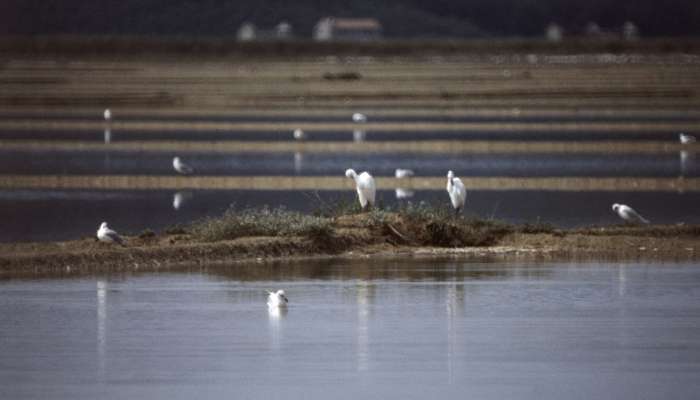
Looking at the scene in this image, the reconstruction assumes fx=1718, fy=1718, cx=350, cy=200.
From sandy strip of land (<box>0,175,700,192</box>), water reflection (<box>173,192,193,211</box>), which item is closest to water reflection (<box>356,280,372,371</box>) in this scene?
water reflection (<box>173,192,193,211</box>)

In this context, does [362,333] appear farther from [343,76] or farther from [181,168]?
[343,76]

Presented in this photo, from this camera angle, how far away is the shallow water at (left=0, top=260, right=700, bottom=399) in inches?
444

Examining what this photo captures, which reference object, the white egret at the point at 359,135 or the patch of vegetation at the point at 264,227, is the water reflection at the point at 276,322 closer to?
the patch of vegetation at the point at 264,227

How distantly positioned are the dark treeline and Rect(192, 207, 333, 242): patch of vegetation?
13304 cm

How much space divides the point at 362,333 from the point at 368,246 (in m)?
5.67

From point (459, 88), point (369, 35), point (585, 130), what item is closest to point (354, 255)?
point (585, 130)

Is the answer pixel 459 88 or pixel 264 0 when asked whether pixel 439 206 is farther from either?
pixel 264 0

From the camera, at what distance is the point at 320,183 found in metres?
30.9

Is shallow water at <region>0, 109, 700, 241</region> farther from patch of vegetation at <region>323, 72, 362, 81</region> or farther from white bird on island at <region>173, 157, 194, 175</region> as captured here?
patch of vegetation at <region>323, 72, 362, 81</region>

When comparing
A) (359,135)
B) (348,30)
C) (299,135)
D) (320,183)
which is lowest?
(320,183)

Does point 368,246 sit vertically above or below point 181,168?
below

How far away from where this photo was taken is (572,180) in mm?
31609

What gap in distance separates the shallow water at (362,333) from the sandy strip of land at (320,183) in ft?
39.6

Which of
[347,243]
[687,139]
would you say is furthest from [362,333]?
[687,139]
